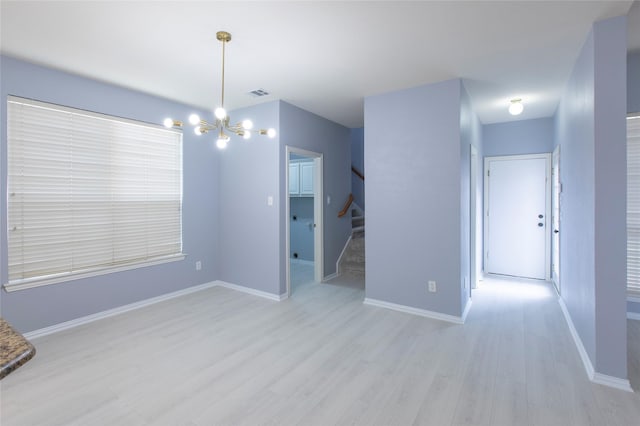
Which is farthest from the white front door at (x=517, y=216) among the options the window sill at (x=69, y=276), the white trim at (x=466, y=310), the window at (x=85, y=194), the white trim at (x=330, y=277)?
the window sill at (x=69, y=276)

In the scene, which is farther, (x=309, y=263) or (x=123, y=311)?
(x=309, y=263)

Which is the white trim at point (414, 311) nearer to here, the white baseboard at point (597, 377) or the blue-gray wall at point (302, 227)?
the white baseboard at point (597, 377)

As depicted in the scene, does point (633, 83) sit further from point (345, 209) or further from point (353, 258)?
point (353, 258)

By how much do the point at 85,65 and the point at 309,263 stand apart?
4804mm

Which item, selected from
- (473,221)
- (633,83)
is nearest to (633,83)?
(633,83)

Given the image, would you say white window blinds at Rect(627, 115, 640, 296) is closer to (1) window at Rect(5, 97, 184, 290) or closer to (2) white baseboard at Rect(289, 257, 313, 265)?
(2) white baseboard at Rect(289, 257, 313, 265)

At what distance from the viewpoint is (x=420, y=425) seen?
1.90m

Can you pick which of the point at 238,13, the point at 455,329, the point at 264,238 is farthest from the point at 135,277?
the point at 455,329

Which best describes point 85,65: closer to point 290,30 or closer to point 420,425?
point 290,30

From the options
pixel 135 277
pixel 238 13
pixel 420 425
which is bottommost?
pixel 420 425

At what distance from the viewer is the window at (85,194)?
3018 mm

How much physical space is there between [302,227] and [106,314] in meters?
3.90

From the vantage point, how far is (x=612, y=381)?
2.29 meters

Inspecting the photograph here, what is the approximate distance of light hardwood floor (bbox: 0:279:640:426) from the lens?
2000mm
